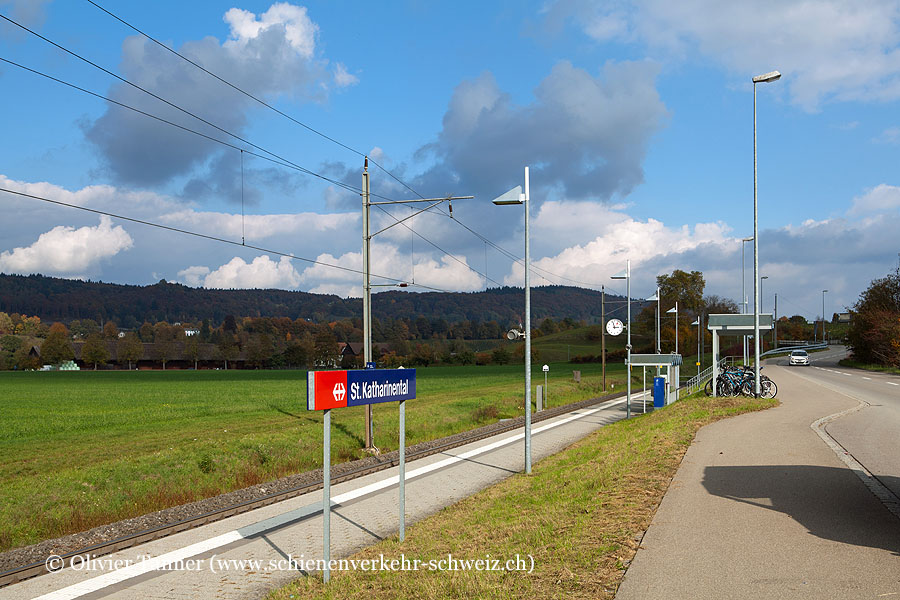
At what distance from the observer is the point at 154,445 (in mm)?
21359

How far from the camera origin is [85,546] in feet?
35.3

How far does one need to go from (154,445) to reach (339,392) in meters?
15.8

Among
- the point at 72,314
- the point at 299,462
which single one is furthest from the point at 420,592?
the point at 72,314

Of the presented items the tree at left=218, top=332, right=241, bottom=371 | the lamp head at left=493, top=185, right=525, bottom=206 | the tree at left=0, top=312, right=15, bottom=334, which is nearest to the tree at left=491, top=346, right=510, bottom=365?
the tree at left=218, top=332, right=241, bottom=371

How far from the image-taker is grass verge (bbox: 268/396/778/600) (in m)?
6.79

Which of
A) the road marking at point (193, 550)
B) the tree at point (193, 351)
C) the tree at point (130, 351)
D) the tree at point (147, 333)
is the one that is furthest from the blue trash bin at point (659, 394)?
the tree at point (147, 333)

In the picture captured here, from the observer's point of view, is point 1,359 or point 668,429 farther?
point 1,359

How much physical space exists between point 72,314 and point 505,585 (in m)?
192

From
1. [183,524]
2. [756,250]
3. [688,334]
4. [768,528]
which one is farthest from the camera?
[688,334]

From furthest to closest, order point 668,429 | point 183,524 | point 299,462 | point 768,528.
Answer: point 299,462 < point 668,429 < point 183,524 < point 768,528

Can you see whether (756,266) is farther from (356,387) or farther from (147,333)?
(147,333)

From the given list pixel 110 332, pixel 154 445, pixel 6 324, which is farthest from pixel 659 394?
pixel 6 324

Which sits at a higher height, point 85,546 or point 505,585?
point 505,585

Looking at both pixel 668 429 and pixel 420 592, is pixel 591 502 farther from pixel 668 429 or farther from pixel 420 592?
pixel 668 429
